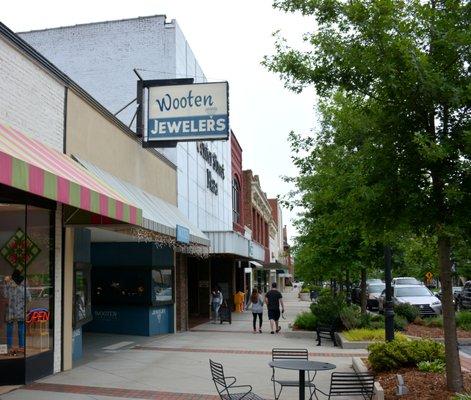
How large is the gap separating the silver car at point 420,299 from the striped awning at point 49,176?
56.0 ft

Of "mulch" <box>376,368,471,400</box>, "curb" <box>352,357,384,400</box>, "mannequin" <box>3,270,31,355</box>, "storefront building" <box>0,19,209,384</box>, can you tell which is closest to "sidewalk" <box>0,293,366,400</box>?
"curb" <box>352,357,384,400</box>

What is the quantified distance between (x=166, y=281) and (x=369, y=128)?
12.3m

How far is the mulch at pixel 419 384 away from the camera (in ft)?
24.4

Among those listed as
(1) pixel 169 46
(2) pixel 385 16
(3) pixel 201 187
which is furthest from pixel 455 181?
(3) pixel 201 187

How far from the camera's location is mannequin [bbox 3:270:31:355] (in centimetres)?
962

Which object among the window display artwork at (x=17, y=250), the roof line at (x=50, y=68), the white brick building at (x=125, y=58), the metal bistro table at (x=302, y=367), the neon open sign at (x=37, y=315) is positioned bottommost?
the metal bistro table at (x=302, y=367)

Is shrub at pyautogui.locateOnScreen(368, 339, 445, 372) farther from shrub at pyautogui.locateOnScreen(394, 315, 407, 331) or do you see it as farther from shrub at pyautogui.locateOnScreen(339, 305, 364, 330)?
shrub at pyautogui.locateOnScreen(394, 315, 407, 331)

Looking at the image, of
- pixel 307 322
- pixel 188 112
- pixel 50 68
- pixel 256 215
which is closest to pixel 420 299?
pixel 307 322

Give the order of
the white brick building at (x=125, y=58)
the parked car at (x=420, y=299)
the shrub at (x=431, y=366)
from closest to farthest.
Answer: the shrub at (x=431, y=366) < the white brick building at (x=125, y=58) < the parked car at (x=420, y=299)

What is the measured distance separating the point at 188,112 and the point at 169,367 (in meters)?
7.16

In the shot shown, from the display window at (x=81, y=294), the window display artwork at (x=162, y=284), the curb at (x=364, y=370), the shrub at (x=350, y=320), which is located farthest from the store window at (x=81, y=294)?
the shrub at (x=350, y=320)

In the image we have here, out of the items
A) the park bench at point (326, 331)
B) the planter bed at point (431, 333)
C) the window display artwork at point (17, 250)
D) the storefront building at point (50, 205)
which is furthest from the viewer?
the planter bed at point (431, 333)

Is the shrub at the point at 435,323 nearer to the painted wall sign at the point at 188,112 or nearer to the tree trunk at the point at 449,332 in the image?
the painted wall sign at the point at 188,112

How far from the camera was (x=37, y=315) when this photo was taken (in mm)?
10109
